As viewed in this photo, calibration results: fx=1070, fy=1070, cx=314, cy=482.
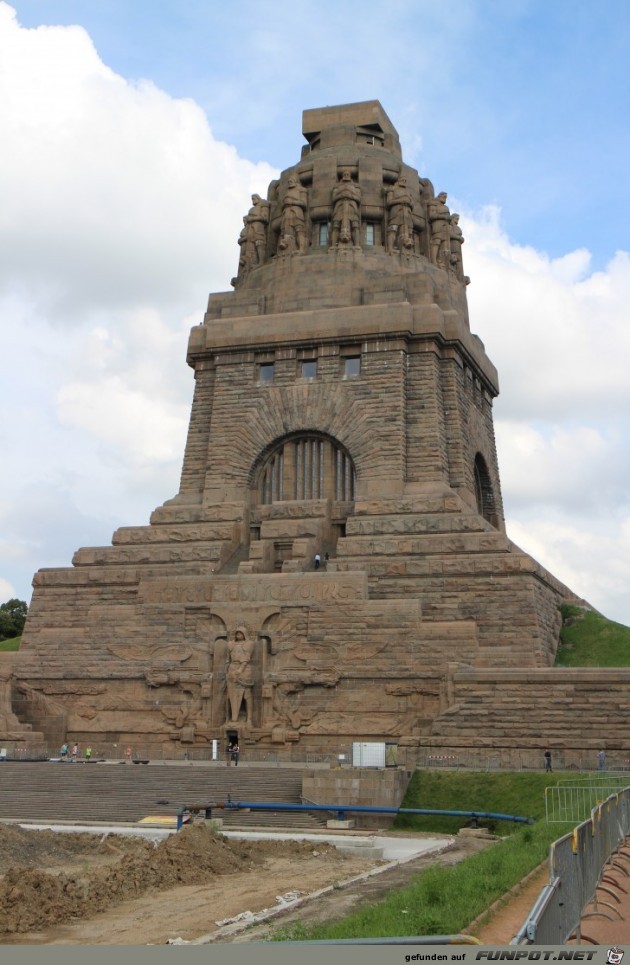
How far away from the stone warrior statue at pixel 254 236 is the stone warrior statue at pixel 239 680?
18.3 m

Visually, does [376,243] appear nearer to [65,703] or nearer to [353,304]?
[353,304]

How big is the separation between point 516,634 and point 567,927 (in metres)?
22.3

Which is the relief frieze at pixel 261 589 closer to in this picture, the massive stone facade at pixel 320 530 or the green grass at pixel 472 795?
the massive stone facade at pixel 320 530

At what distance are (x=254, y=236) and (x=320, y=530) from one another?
1425 cm

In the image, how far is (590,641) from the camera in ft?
113

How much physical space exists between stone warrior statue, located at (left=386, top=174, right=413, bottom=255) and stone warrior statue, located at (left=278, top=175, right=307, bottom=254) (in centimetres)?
338

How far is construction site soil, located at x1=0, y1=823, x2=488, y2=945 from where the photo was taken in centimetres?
1244

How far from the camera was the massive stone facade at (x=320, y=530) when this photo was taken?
30.2m

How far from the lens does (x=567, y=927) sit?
28.5 ft

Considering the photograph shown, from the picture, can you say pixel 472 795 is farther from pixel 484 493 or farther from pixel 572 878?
pixel 484 493

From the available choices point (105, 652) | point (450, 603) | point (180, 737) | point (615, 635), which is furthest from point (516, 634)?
point (105, 652)

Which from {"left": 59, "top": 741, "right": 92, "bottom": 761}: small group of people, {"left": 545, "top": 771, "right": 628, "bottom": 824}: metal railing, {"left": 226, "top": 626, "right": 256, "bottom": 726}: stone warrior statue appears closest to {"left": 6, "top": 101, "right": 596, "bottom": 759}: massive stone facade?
{"left": 226, "top": 626, "right": 256, "bottom": 726}: stone warrior statue

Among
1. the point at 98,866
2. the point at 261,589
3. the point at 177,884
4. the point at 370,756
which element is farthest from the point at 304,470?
the point at 177,884

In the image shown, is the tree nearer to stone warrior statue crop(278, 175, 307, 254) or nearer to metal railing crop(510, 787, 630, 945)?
stone warrior statue crop(278, 175, 307, 254)
